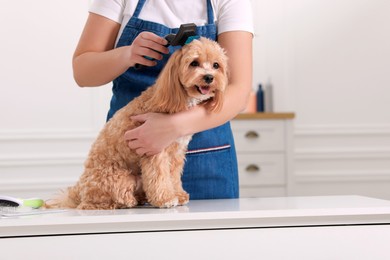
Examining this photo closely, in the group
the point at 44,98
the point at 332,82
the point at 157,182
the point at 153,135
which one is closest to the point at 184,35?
the point at 153,135

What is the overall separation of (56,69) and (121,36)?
8.73ft

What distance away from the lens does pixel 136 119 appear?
1.37 meters

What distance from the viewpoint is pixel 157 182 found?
133 centimetres

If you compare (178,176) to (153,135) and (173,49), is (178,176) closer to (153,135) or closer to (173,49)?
(153,135)

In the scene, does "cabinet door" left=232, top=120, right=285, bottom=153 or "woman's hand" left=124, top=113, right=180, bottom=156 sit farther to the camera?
"cabinet door" left=232, top=120, right=285, bottom=153

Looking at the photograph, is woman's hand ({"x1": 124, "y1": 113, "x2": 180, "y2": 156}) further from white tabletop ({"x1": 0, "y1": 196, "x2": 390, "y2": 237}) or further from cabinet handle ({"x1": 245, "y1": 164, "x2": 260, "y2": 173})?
cabinet handle ({"x1": 245, "y1": 164, "x2": 260, "y2": 173})

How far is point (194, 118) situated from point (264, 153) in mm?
2540

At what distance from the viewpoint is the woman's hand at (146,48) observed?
1.36 m

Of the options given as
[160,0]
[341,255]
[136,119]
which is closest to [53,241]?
[136,119]

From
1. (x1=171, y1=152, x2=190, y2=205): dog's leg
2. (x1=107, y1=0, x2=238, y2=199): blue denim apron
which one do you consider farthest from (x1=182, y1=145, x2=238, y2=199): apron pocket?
(x1=171, y1=152, x2=190, y2=205): dog's leg

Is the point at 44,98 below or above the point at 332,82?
below

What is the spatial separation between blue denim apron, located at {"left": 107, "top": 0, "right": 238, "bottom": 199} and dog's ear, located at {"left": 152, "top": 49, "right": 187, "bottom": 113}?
292 millimetres

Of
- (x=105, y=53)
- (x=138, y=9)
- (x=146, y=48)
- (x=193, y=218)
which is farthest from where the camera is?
(x=138, y=9)

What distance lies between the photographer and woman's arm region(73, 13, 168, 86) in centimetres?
138
